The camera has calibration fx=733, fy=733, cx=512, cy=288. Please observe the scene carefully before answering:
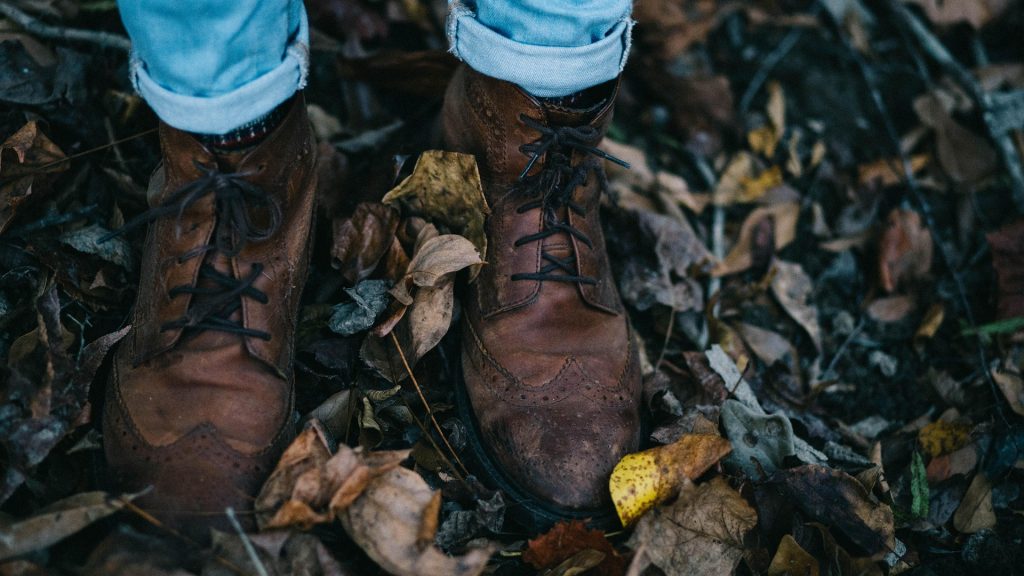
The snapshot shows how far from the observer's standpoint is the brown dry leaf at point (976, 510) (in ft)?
5.29

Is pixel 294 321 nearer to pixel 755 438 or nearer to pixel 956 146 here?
pixel 755 438

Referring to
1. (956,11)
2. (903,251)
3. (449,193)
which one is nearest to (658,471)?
(449,193)

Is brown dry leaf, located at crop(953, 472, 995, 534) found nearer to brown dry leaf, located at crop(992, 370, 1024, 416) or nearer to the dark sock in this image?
brown dry leaf, located at crop(992, 370, 1024, 416)

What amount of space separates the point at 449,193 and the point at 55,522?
0.94 m

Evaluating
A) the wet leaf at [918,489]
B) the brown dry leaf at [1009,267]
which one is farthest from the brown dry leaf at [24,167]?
the brown dry leaf at [1009,267]

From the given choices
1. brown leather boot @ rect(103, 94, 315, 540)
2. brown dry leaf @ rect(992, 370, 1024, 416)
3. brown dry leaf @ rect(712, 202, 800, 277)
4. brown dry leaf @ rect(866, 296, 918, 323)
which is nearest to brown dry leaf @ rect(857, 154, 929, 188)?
brown dry leaf @ rect(712, 202, 800, 277)

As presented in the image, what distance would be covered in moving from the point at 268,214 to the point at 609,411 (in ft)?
2.50

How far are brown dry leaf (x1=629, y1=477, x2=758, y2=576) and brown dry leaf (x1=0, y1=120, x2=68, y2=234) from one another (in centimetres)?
139

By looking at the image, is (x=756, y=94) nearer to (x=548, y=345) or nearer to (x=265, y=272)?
(x=548, y=345)

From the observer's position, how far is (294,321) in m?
1.48

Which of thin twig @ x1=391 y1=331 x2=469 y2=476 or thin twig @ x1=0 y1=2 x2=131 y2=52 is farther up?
thin twig @ x1=0 y1=2 x2=131 y2=52

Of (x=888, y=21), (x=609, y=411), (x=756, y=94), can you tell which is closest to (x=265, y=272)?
(x=609, y=411)

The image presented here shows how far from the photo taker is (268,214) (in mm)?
1375

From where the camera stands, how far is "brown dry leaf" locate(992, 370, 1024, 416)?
1780 mm
